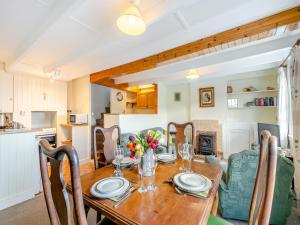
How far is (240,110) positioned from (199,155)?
1.88 m

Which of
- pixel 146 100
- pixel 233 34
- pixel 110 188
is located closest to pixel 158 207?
pixel 110 188

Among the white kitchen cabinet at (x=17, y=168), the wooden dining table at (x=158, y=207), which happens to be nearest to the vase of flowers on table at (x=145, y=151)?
the wooden dining table at (x=158, y=207)

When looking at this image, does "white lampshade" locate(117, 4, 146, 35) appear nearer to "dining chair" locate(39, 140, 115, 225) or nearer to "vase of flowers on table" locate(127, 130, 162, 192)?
"vase of flowers on table" locate(127, 130, 162, 192)

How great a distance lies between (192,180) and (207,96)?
13.8 feet

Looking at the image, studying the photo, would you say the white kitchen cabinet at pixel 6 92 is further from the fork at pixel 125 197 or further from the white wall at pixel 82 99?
the fork at pixel 125 197

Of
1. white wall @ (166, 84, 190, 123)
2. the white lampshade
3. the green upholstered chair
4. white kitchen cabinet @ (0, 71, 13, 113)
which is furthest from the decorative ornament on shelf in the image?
white wall @ (166, 84, 190, 123)

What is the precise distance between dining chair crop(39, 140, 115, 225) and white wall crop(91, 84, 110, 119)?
17.7ft

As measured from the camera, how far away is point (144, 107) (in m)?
5.75

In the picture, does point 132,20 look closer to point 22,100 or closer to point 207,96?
point 22,100

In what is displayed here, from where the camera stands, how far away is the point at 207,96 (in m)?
4.93

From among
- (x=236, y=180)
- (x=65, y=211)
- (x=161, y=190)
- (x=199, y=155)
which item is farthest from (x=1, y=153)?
(x=199, y=155)

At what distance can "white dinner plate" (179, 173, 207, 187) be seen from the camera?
1115mm

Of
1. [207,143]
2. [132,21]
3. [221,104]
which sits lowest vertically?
[207,143]

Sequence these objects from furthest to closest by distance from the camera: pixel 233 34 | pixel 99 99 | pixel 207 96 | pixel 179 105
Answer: pixel 99 99 → pixel 179 105 → pixel 207 96 → pixel 233 34
